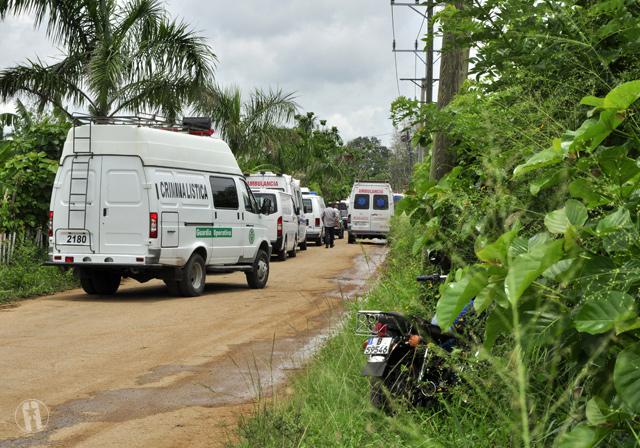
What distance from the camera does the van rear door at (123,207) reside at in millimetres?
13766

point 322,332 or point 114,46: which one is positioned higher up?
point 114,46

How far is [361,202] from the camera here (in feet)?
119

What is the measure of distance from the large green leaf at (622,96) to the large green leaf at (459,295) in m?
0.62

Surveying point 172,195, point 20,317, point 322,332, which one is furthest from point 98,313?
point 322,332

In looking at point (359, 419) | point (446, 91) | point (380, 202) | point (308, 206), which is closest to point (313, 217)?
point (308, 206)

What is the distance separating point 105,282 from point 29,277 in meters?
1.37

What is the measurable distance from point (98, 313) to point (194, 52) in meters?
10.4

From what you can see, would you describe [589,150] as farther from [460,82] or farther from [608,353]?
[460,82]

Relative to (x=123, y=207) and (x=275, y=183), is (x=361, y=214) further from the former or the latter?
(x=123, y=207)

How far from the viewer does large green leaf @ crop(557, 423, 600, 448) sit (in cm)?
262

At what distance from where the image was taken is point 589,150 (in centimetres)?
280

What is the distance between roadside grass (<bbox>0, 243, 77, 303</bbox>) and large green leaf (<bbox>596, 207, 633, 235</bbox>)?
12.3 meters

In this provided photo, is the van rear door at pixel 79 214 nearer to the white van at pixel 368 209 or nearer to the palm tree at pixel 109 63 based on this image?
the palm tree at pixel 109 63

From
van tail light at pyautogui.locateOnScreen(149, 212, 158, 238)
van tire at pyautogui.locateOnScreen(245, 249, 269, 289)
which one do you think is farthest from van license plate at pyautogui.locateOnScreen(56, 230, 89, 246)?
van tire at pyautogui.locateOnScreen(245, 249, 269, 289)
